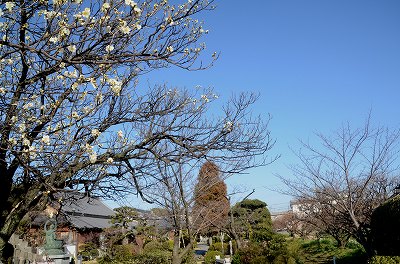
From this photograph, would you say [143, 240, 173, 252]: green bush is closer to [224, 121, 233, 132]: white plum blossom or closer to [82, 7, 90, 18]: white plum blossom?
[224, 121, 233, 132]: white plum blossom

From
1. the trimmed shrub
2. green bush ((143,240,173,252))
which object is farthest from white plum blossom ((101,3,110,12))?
green bush ((143,240,173,252))

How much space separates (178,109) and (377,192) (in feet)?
32.7

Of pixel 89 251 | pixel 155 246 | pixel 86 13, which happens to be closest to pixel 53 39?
pixel 86 13

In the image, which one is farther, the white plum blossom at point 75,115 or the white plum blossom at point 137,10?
the white plum blossom at point 75,115

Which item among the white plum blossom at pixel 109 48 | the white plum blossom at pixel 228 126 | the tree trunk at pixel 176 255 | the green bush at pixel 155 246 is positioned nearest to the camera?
the white plum blossom at pixel 109 48

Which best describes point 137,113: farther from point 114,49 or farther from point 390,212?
point 390,212

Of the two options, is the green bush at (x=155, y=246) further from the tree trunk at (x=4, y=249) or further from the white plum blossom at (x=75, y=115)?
the white plum blossom at (x=75, y=115)

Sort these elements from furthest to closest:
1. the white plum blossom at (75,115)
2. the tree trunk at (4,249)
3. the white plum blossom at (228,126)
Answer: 1. the white plum blossom at (228,126)
2. the tree trunk at (4,249)
3. the white plum blossom at (75,115)

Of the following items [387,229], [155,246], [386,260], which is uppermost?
[387,229]

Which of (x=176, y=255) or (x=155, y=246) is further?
(x=155, y=246)

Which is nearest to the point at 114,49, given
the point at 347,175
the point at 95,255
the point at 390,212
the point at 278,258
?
the point at 390,212

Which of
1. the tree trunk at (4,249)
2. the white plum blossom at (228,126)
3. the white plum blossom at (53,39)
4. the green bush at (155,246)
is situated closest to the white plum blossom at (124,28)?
the white plum blossom at (53,39)

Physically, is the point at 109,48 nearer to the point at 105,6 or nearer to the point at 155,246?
the point at 105,6

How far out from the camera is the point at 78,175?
20.6 feet
